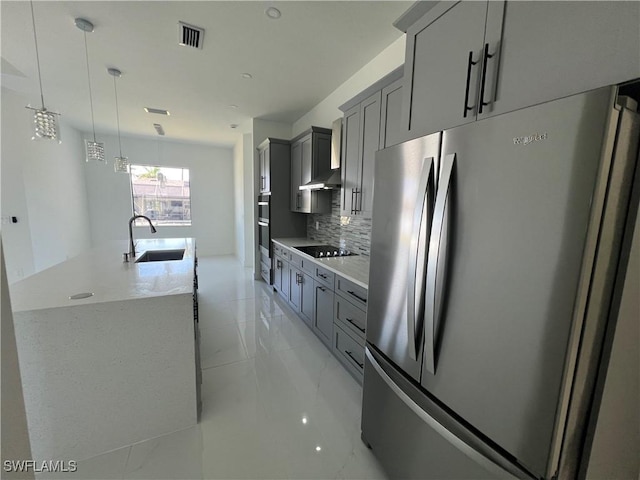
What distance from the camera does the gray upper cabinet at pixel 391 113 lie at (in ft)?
6.63

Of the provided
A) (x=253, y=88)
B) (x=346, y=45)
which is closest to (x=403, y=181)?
(x=346, y=45)

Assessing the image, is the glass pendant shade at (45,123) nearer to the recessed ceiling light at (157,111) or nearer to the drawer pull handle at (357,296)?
the recessed ceiling light at (157,111)

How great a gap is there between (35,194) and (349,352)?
18.9 ft

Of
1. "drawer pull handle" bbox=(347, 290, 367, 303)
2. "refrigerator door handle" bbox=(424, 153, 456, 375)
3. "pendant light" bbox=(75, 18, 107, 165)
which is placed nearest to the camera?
"refrigerator door handle" bbox=(424, 153, 456, 375)

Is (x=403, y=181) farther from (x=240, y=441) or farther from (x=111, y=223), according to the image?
(x=111, y=223)

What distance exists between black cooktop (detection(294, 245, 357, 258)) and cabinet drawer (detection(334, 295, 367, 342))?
36.1 inches

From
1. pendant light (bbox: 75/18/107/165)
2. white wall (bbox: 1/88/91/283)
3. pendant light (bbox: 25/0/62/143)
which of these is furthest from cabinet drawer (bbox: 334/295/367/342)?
white wall (bbox: 1/88/91/283)

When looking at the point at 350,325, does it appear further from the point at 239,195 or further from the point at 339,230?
the point at 239,195

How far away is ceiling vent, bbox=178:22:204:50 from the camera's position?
234 cm

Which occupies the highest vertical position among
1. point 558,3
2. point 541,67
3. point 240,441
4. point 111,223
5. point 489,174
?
point 558,3

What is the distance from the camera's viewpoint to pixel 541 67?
90cm

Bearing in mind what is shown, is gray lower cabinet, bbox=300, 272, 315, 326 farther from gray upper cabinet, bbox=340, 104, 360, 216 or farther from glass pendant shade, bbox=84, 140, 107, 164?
glass pendant shade, bbox=84, 140, 107, 164

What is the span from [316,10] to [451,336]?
2619mm

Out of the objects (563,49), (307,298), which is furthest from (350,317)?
(563,49)
